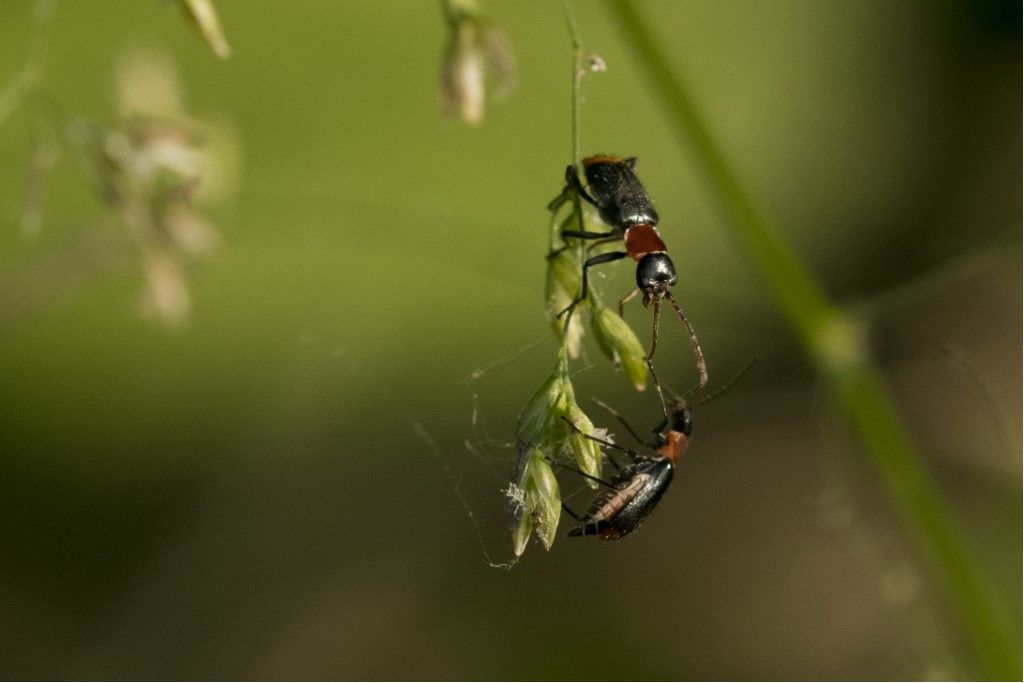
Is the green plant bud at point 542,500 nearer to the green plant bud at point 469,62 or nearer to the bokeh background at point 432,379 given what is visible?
the green plant bud at point 469,62

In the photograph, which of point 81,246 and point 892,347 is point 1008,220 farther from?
point 81,246

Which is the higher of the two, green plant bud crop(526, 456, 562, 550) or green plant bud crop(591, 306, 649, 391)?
green plant bud crop(591, 306, 649, 391)

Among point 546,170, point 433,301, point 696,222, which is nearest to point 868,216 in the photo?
point 696,222

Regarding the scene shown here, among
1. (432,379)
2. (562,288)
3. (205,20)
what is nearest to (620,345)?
(562,288)

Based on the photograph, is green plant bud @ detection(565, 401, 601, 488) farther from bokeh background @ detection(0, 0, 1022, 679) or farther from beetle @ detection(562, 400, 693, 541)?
bokeh background @ detection(0, 0, 1022, 679)

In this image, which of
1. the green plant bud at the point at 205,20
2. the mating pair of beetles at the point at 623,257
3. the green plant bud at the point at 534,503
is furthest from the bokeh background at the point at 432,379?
the green plant bud at the point at 534,503

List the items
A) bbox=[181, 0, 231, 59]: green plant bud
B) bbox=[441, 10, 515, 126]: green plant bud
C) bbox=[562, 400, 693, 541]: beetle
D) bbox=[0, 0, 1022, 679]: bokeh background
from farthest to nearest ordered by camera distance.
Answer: bbox=[0, 0, 1022, 679]: bokeh background
bbox=[562, 400, 693, 541]: beetle
bbox=[441, 10, 515, 126]: green plant bud
bbox=[181, 0, 231, 59]: green plant bud

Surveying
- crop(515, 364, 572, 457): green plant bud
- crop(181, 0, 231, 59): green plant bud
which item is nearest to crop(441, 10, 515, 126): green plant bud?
crop(181, 0, 231, 59): green plant bud

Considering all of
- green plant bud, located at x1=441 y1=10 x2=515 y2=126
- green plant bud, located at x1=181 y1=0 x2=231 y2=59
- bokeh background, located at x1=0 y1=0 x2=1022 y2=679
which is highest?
green plant bud, located at x1=181 y1=0 x2=231 y2=59

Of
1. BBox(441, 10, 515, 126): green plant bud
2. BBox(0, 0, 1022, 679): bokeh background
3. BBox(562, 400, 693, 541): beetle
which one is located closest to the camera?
BBox(441, 10, 515, 126): green plant bud
